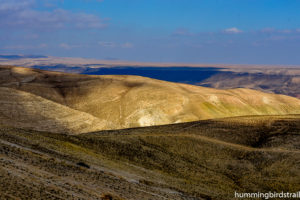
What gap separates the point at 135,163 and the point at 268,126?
36.7 metres

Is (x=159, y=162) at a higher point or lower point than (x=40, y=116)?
higher

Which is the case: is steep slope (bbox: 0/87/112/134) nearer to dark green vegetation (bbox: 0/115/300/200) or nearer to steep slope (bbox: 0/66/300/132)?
steep slope (bbox: 0/66/300/132)

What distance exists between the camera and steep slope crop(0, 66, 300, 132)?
386ft

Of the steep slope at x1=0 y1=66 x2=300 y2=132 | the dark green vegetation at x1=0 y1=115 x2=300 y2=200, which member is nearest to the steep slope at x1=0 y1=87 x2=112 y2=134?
the steep slope at x1=0 y1=66 x2=300 y2=132

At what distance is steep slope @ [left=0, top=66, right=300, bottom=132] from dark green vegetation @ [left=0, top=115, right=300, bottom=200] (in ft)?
140

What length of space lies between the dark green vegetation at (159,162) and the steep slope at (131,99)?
140ft

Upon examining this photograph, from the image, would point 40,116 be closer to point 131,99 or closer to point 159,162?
point 131,99

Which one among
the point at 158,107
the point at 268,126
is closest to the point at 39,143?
the point at 268,126

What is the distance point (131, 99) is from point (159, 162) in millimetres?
80719

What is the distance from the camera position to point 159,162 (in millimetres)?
49562

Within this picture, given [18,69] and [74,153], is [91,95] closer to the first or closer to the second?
[18,69]

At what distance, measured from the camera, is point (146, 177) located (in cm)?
4038

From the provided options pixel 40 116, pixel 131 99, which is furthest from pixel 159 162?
pixel 131 99

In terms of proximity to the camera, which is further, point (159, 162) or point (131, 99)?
point (131, 99)
